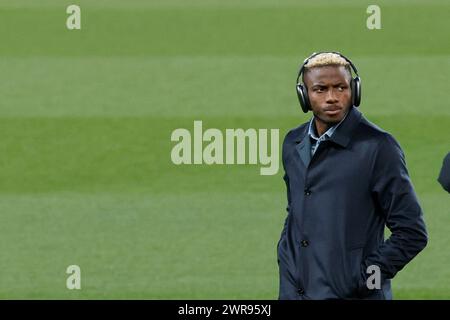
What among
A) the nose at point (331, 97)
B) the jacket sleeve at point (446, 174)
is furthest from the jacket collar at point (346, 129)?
the jacket sleeve at point (446, 174)

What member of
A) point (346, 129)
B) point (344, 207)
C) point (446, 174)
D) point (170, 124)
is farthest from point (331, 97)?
point (170, 124)

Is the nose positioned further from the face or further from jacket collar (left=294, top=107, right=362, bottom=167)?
jacket collar (left=294, top=107, right=362, bottom=167)

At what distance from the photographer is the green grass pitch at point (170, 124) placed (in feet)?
34.2

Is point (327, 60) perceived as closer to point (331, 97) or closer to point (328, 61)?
point (328, 61)

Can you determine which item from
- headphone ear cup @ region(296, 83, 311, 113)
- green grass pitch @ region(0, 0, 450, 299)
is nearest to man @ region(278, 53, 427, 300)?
headphone ear cup @ region(296, 83, 311, 113)

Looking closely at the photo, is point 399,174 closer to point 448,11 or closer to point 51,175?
point 51,175

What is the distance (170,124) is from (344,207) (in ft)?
26.5

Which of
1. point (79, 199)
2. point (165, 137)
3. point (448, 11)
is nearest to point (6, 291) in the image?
point (79, 199)

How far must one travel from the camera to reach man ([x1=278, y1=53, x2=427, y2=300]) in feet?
16.7

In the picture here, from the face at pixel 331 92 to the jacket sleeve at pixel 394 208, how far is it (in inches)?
8.9

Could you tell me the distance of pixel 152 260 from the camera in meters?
10.5

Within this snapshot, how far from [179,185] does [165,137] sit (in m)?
0.96

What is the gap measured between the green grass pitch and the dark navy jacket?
4.54m

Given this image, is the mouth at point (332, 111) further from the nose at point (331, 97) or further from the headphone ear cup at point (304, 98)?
the headphone ear cup at point (304, 98)
